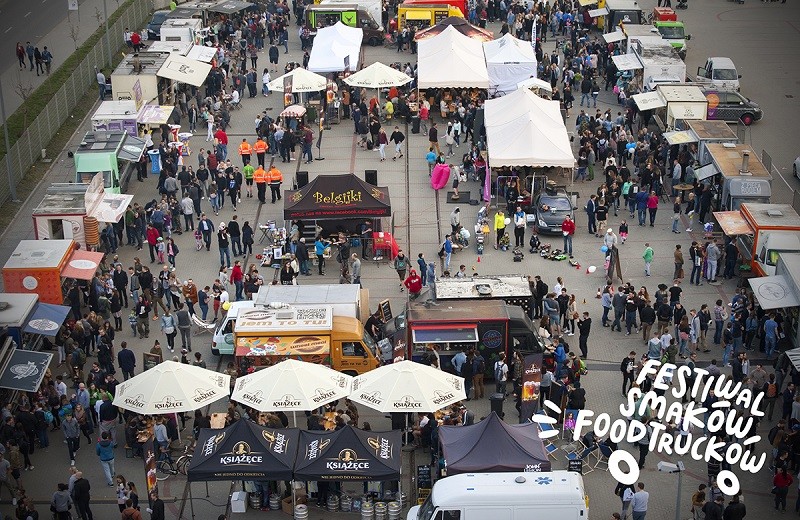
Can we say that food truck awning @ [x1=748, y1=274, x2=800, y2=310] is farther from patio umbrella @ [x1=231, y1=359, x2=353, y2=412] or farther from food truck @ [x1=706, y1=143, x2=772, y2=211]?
patio umbrella @ [x1=231, y1=359, x2=353, y2=412]

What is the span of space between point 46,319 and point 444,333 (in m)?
10.4

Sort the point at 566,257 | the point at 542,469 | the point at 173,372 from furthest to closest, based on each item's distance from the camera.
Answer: the point at 566,257, the point at 173,372, the point at 542,469

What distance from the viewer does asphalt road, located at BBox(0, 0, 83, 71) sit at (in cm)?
6262

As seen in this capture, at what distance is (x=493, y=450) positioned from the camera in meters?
26.8

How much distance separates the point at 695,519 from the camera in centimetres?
2702

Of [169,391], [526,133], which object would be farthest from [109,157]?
[169,391]

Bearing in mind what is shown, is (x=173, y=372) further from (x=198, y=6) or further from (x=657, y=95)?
(x=198, y=6)

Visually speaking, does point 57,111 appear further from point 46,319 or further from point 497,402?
point 497,402

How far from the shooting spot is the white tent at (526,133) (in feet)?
141

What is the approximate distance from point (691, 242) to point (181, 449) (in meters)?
18.6

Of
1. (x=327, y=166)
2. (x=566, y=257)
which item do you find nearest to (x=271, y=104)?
(x=327, y=166)

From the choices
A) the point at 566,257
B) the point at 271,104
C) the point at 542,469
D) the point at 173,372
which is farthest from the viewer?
the point at 271,104

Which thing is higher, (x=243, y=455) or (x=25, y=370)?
(x=243, y=455)

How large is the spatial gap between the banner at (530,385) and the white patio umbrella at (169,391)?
701 cm
